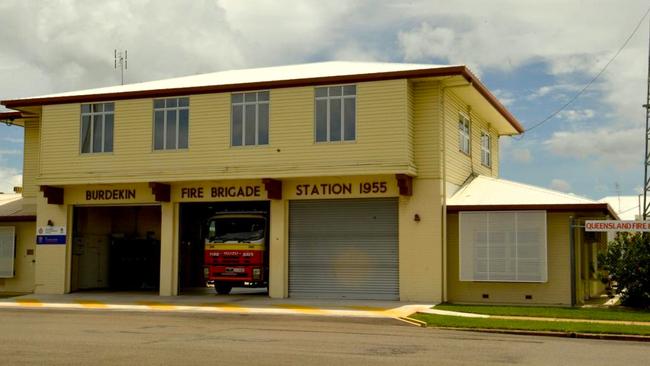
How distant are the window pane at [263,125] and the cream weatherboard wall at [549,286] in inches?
257

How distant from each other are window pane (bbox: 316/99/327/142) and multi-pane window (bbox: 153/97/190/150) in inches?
182

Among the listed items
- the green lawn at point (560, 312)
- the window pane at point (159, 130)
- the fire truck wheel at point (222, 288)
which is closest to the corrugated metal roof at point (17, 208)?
the window pane at point (159, 130)

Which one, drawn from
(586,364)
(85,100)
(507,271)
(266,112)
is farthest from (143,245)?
(586,364)

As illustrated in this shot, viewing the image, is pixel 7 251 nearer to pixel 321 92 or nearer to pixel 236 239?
pixel 236 239

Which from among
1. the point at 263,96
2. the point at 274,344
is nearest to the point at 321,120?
the point at 263,96

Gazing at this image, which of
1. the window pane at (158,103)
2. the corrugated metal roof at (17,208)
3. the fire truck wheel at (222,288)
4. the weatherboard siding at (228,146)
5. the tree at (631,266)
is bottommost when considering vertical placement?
the fire truck wheel at (222,288)

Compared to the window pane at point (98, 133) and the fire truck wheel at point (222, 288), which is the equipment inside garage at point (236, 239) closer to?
the fire truck wheel at point (222, 288)

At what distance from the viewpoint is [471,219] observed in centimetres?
2558

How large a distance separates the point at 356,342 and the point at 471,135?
16594mm

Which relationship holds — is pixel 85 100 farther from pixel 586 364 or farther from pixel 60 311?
pixel 586 364

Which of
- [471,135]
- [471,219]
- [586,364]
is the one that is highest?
[471,135]

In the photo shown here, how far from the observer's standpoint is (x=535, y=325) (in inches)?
737

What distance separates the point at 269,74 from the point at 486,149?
32.9ft

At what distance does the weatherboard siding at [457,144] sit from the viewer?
26.9 metres
